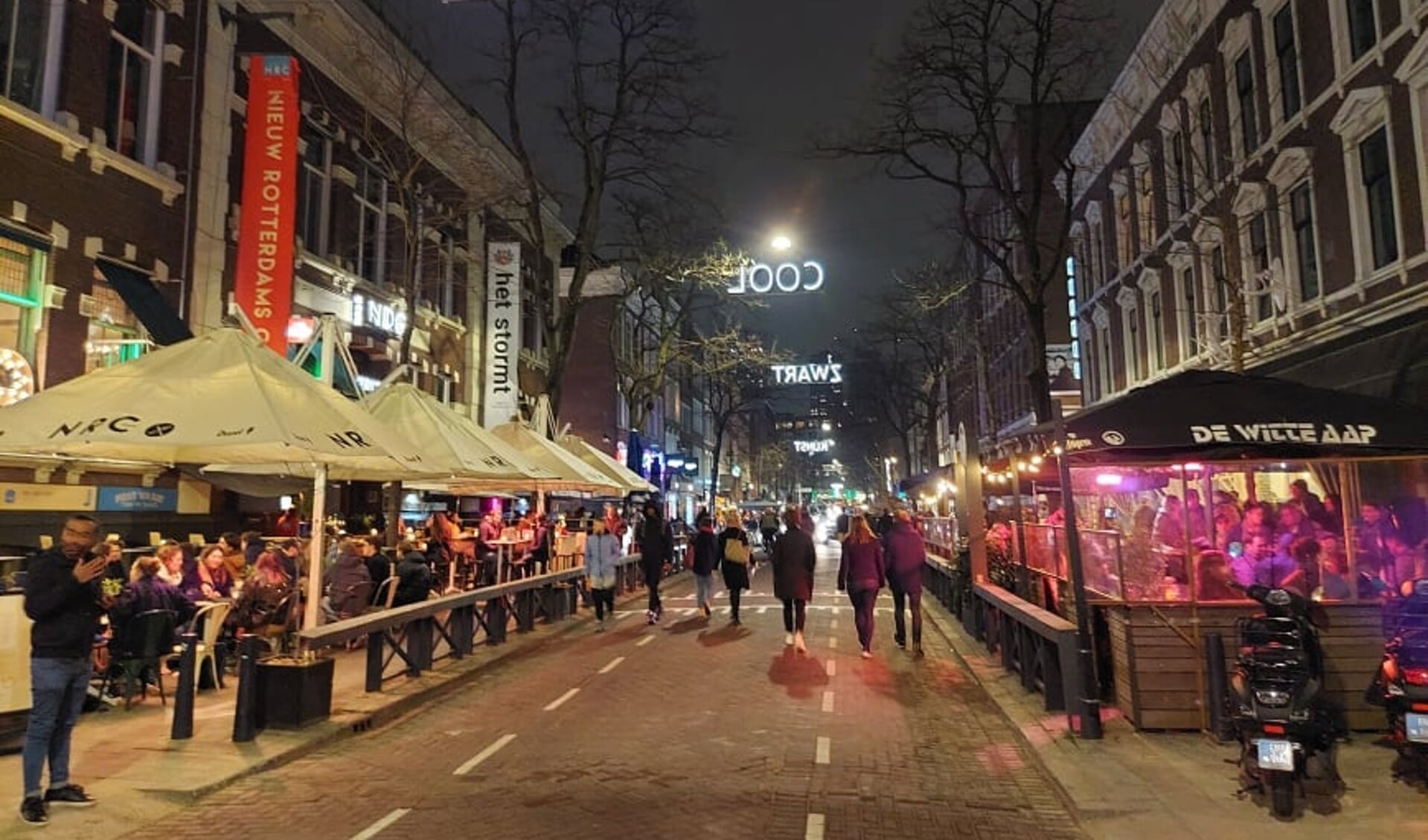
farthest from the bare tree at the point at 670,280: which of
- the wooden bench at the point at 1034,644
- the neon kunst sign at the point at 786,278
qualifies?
the wooden bench at the point at 1034,644

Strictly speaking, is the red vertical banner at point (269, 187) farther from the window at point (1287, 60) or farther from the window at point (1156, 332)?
the window at point (1156, 332)

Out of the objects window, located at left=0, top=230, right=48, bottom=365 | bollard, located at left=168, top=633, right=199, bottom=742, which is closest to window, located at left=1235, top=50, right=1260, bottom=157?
bollard, located at left=168, top=633, right=199, bottom=742

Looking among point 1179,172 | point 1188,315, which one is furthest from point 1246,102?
point 1188,315

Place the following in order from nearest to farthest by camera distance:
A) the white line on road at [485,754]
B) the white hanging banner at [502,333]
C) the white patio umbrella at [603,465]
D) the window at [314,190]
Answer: the white line on road at [485,754], the window at [314,190], the white patio umbrella at [603,465], the white hanging banner at [502,333]

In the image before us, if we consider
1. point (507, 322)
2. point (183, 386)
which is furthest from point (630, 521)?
point (183, 386)

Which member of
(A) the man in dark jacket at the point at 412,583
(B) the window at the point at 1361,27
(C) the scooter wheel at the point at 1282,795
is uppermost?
(B) the window at the point at 1361,27

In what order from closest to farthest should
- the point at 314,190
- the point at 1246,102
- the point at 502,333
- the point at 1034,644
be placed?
the point at 1034,644
the point at 1246,102
the point at 314,190
the point at 502,333

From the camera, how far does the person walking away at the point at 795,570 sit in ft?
41.9

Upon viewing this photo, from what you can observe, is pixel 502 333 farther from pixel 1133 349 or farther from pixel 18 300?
pixel 1133 349

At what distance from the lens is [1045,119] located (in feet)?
133

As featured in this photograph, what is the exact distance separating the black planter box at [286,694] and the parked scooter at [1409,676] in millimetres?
8393

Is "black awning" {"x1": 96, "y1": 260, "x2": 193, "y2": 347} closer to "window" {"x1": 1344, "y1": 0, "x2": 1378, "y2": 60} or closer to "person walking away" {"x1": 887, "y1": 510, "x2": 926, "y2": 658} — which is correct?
"person walking away" {"x1": 887, "y1": 510, "x2": 926, "y2": 658}

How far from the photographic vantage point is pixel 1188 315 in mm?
23484

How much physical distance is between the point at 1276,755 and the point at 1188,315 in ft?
65.6
